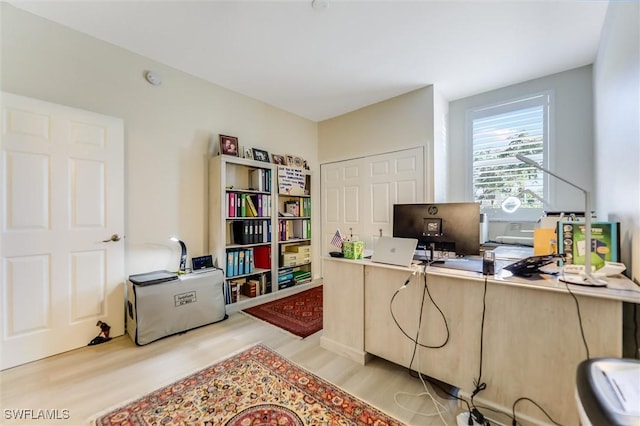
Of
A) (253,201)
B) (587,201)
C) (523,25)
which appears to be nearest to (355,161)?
(253,201)

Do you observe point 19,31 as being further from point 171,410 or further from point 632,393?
point 632,393

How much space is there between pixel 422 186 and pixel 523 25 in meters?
1.75

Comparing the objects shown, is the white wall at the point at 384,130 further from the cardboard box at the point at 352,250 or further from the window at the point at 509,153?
the cardboard box at the point at 352,250

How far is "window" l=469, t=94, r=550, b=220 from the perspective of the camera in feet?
10.3

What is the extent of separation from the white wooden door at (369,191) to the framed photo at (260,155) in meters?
1.19

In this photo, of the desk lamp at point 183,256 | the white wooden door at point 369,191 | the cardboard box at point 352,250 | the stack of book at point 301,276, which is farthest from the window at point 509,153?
the desk lamp at point 183,256

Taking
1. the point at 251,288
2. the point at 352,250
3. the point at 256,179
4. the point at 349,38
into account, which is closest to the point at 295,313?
the point at 251,288

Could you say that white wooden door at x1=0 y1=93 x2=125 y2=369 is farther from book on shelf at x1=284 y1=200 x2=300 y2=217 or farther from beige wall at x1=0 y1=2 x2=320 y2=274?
book on shelf at x1=284 y1=200 x2=300 y2=217

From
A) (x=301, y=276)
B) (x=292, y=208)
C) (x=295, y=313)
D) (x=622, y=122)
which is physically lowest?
(x=295, y=313)

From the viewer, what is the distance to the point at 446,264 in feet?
6.05

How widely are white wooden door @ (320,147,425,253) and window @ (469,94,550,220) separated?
925 mm

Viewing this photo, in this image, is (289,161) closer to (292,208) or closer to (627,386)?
(292,208)

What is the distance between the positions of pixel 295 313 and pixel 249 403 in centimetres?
140

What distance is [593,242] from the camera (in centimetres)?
162
